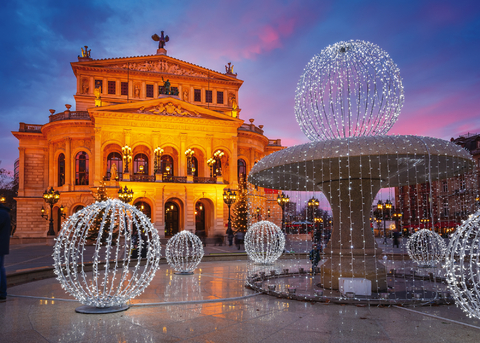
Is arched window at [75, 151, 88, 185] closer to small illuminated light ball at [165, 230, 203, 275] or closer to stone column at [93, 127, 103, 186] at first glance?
stone column at [93, 127, 103, 186]

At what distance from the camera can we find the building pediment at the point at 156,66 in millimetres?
43844

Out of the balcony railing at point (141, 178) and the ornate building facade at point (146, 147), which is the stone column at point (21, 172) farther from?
the balcony railing at point (141, 178)

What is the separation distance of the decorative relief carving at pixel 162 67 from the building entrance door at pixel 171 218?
51.2 feet

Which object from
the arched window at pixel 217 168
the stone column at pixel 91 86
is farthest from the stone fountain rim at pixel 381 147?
the stone column at pixel 91 86

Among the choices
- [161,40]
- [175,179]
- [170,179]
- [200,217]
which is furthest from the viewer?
[161,40]

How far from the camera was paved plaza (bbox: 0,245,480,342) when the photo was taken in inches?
213

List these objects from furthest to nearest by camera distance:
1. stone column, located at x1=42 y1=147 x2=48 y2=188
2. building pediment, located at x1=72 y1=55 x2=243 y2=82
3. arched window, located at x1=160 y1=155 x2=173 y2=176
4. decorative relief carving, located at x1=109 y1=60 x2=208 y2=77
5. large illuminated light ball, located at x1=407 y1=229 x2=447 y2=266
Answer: decorative relief carving, located at x1=109 y1=60 x2=208 y2=77 → building pediment, located at x1=72 y1=55 x2=243 y2=82 → stone column, located at x1=42 y1=147 x2=48 y2=188 → arched window, located at x1=160 y1=155 x2=173 y2=176 → large illuminated light ball, located at x1=407 y1=229 x2=447 y2=266

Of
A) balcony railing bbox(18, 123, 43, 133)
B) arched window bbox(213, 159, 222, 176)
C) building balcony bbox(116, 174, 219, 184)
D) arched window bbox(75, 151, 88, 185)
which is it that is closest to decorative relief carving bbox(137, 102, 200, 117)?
arched window bbox(213, 159, 222, 176)

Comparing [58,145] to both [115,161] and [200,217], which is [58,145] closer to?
[115,161]

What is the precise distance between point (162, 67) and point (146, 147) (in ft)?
33.2

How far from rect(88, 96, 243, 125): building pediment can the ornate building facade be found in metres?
0.10

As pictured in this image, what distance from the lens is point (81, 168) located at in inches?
1623

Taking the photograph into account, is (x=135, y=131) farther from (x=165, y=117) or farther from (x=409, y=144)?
(x=409, y=144)

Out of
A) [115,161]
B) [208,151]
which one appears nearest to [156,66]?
[115,161]
